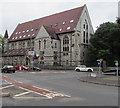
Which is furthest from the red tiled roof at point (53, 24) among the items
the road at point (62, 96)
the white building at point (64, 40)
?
the road at point (62, 96)

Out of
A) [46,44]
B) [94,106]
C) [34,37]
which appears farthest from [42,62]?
[94,106]

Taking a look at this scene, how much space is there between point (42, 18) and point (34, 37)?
1225cm

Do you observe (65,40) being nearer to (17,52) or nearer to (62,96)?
(17,52)

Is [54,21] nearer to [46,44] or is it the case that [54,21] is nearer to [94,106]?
[46,44]

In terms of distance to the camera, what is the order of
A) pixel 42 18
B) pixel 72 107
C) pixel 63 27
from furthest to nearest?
pixel 42 18 → pixel 63 27 → pixel 72 107

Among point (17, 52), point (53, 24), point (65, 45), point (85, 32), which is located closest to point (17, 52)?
point (17, 52)

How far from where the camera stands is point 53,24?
222ft

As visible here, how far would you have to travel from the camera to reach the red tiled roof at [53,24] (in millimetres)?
61062

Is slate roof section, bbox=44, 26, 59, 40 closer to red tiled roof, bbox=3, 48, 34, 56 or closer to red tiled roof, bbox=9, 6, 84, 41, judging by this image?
red tiled roof, bbox=9, 6, 84, 41

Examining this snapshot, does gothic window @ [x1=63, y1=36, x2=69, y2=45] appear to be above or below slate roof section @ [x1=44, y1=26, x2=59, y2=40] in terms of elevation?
below

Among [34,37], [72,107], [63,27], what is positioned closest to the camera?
[72,107]

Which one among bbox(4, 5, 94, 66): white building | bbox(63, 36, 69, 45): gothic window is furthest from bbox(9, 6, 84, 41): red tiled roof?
bbox(63, 36, 69, 45): gothic window

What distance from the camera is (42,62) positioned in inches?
2446

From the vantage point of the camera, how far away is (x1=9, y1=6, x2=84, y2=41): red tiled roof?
200 ft
